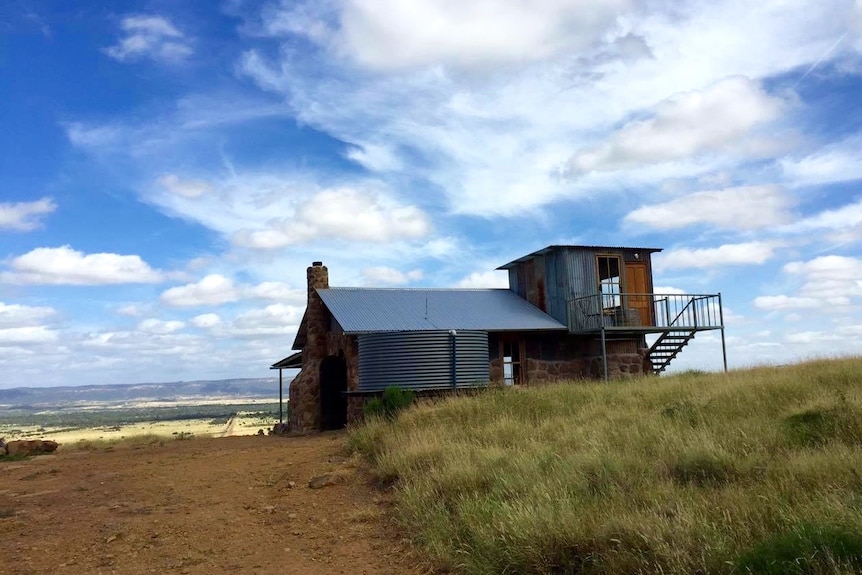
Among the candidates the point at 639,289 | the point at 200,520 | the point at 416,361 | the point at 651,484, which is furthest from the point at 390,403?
the point at 639,289

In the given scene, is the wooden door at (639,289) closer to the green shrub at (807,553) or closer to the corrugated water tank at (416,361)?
the corrugated water tank at (416,361)

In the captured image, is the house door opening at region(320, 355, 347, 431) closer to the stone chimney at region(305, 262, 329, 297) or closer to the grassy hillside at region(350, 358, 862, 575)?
the stone chimney at region(305, 262, 329, 297)

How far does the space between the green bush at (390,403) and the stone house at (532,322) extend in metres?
4.84

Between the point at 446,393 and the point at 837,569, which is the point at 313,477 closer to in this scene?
the point at 446,393

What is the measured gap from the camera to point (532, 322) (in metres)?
23.3

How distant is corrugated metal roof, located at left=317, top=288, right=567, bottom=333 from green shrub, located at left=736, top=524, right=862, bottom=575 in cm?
1554

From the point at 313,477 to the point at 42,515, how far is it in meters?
3.55

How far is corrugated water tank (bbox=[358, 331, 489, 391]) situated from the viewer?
666 inches

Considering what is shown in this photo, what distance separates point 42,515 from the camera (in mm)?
8969

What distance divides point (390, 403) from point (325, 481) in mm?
4928

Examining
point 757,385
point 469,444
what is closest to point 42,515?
point 469,444

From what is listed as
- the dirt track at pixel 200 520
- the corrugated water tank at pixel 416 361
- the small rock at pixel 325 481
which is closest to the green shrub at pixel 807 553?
the dirt track at pixel 200 520

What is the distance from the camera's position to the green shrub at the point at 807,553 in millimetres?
4467

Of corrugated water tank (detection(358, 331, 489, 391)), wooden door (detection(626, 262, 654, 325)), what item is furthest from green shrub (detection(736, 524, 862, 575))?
wooden door (detection(626, 262, 654, 325))
